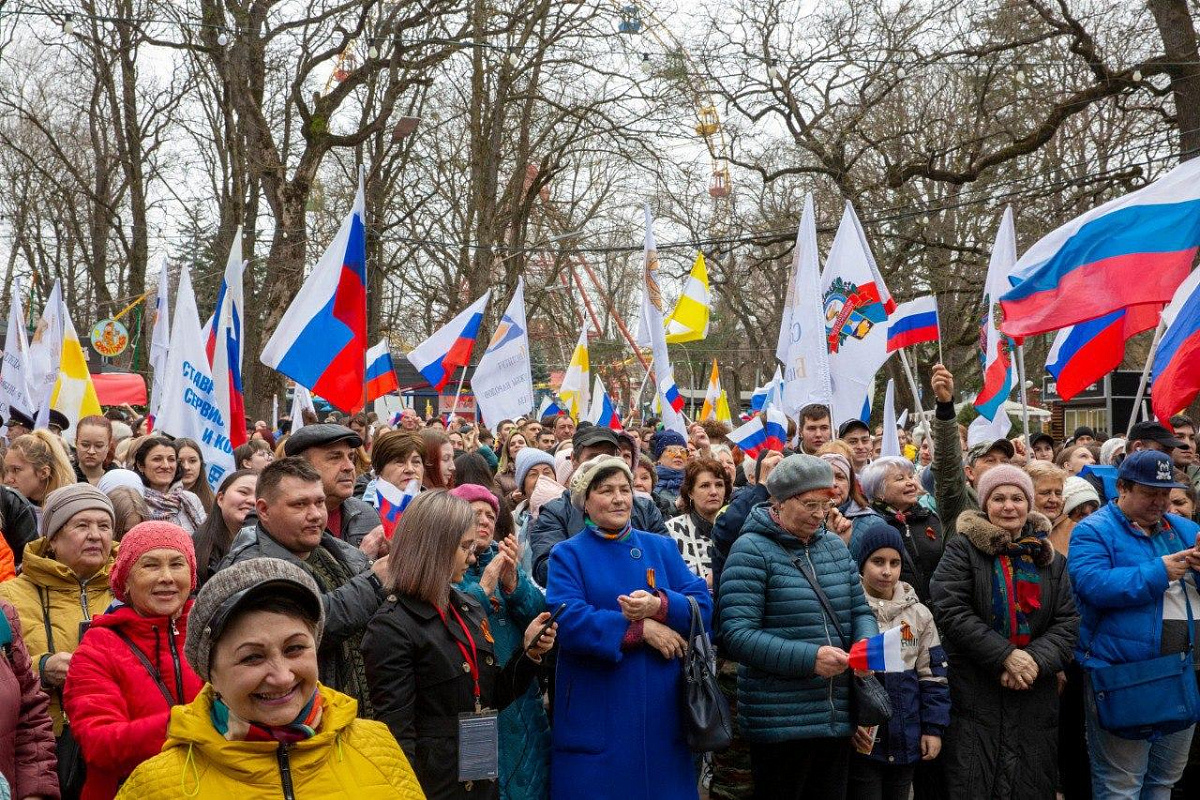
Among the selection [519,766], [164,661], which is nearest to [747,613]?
[519,766]

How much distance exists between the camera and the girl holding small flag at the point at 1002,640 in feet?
18.4

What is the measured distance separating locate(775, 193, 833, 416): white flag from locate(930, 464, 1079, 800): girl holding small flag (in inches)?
126

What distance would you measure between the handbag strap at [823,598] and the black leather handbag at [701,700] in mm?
592

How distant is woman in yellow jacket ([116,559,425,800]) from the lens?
2.67 meters

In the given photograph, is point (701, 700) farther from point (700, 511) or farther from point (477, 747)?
point (700, 511)

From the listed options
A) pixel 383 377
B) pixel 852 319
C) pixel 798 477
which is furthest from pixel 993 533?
pixel 383 377

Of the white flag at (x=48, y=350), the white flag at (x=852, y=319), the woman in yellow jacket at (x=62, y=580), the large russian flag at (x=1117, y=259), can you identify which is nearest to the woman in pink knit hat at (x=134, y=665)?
the woman in yellow jacket at (x=62, y=580)

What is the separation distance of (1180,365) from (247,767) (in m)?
5.61

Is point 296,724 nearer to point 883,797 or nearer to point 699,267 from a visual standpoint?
point 883,797

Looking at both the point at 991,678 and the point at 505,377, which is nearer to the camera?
the point at 991,678

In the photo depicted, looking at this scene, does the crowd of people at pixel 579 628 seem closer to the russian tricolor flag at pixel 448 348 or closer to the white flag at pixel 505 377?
the white flag at pixel 505 377

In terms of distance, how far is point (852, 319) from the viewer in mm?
9828

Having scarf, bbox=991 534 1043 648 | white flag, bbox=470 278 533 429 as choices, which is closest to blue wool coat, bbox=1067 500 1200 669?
scarf, bbox=991 534 1043 648

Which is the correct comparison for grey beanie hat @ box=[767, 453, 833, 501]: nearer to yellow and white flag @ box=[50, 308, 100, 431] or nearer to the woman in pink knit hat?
the woman in pink knit hat
